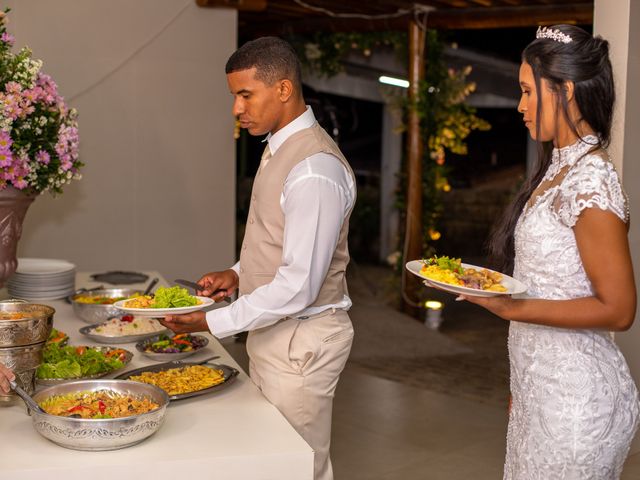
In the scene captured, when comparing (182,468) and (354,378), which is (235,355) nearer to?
(354,378)

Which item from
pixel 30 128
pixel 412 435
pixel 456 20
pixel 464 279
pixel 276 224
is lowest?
pixel 412 435

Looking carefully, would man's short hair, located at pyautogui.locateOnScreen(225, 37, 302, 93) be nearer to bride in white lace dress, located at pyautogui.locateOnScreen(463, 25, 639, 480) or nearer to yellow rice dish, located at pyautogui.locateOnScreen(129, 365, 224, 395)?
bride in white lace dress, located at pyautogui.locateOnScreen(463, 25, 639, 480)

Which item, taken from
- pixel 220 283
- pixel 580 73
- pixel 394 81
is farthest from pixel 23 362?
pixel 394 81

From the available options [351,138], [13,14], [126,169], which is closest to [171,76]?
[126,169]

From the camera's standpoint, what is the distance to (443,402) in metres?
4.85

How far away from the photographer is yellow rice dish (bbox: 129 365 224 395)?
82.2 inches

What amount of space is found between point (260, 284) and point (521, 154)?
13252 millimetres

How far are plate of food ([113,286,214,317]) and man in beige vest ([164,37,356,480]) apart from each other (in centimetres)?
4

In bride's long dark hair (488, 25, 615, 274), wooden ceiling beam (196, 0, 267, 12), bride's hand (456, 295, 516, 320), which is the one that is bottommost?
bride's hand (456, 295, 516, 320)

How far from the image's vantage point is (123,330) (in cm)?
269

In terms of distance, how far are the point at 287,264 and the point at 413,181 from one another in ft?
16.3

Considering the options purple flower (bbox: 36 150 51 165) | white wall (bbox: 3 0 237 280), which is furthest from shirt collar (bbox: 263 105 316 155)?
white wall (bbox: 3 0 237 280)

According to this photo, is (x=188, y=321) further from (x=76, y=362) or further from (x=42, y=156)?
(x=42, y=156)

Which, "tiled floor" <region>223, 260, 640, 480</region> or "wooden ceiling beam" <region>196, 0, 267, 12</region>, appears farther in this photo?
"wooden ceiling beam" <region>196, 0, 267, 12</region>
